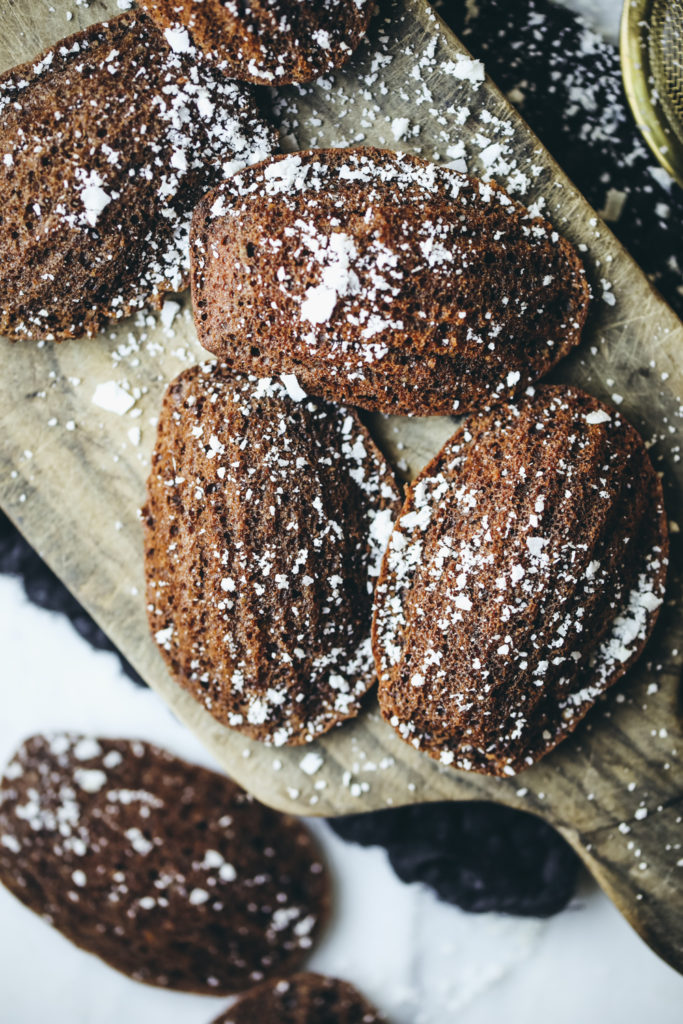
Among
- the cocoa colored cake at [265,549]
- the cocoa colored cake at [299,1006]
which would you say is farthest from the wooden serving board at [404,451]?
the cocoa colored cake at [299,1006]

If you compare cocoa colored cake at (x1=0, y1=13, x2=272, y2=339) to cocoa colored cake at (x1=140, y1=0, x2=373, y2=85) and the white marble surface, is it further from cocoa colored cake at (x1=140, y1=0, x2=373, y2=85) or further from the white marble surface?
the white marble surface

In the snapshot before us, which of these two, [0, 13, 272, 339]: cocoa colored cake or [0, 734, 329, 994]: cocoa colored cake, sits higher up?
[0, 13, 272, 339]: cocoa colored cake

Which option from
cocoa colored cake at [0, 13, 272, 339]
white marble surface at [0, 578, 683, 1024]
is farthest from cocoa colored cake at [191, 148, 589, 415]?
white marble surface at [0, 578, 683, 1024]

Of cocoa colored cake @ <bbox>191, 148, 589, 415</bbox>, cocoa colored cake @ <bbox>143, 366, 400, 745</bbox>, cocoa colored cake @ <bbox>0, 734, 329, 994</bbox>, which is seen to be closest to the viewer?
cocoa colored cake @ <bbox>191, 148, 589, 415</bbox>

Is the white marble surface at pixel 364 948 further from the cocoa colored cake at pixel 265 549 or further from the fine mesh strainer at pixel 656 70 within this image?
the fine mesh strainer at pixel 656 70

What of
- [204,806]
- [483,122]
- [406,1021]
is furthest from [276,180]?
[406,1021]
